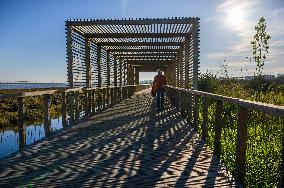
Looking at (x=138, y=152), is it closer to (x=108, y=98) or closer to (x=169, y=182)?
(x=169, y=182)

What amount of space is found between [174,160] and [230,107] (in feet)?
23.4

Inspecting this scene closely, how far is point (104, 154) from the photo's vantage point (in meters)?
5.35

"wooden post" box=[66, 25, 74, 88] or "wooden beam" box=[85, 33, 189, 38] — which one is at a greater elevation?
"wooden beam" box=[85, 33, 189, 38]

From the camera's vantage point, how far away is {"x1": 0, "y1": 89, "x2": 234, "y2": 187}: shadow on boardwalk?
3956 mm

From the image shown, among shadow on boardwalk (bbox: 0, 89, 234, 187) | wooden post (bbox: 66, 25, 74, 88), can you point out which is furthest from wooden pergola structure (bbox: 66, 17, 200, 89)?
shadow on boardwalk (bbox: 0, 89, 234, 187)

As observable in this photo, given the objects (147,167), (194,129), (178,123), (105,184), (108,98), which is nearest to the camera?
(105,184)

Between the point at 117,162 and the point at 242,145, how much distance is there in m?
1.75

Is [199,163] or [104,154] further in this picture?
[104,154]

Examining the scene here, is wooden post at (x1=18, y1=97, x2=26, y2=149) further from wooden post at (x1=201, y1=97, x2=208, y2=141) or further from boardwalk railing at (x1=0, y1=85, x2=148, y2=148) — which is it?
wooden post at (x1=201, y1=97, x2=208, y2=141)

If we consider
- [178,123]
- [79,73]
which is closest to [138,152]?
[178,123]

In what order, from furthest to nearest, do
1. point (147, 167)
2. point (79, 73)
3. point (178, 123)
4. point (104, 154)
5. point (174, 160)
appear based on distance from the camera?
point (79, 73), point (178, 123), point (104, 154), point (174, 160), point (147, 167)

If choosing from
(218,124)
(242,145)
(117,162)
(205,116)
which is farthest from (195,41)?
(242,145)

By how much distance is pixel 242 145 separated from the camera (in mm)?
3836

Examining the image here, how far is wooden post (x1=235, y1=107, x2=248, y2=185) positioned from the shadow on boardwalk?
131 millimetres
